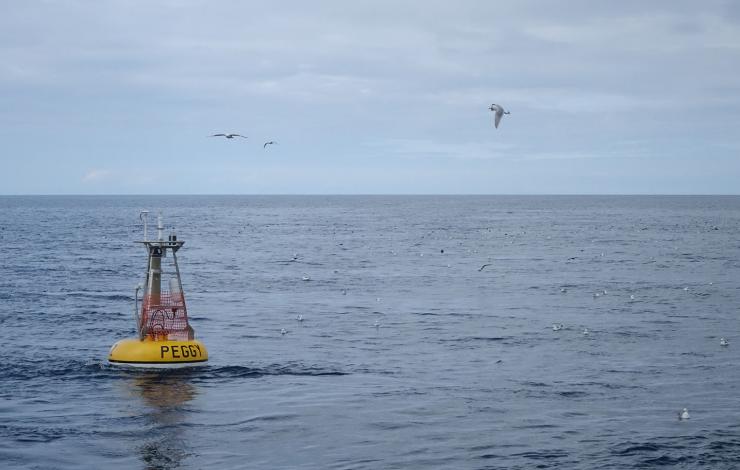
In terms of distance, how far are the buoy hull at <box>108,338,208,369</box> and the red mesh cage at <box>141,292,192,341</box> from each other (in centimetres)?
37

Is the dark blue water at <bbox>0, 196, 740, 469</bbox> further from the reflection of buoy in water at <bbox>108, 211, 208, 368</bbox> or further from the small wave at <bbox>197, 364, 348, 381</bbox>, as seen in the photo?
the reflection of buoy in water at <bbox>108, 211, 208, 368</bbox>

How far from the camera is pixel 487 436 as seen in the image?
25938 mm

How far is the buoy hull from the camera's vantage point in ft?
104

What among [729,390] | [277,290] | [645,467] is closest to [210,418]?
[645,467]

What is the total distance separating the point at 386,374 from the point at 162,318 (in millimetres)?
7980

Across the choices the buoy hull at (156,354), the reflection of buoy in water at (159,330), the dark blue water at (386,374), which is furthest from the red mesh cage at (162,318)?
the dark blue water at (386,374)

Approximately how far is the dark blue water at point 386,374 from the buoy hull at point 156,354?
21.9 inches

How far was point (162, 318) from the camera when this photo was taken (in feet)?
105

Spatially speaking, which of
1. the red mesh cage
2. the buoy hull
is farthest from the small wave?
the red mesh cage

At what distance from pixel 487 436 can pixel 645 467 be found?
4.35 metres

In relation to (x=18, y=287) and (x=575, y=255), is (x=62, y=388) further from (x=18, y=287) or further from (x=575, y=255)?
(x=575, y=255)

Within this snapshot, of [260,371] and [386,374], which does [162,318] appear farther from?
[386,374]

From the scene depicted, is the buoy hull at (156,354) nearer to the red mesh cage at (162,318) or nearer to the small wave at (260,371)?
the red mesh cage at (162,318)

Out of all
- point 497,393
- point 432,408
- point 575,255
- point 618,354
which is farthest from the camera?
point 575,255
